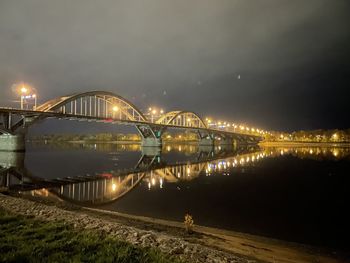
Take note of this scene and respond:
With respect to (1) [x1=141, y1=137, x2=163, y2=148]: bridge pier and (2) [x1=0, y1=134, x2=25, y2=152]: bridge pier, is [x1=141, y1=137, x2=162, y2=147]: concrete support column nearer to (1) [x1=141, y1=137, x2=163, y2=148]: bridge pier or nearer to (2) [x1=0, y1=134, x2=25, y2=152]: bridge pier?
(1) [x1=141, y1=137, x2=163, y2=148]: bridge pier

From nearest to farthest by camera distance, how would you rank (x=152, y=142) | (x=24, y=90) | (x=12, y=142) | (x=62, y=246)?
1. (x=62, y=246)
2. (x=12, y=142)
3. (x=24, y=90)
4. (x=152, y=142)

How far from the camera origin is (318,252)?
8352 mm

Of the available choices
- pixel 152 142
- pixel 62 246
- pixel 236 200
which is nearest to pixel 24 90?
pixel 152 142

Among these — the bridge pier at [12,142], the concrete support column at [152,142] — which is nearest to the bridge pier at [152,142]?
the concrete support column at [152,142]

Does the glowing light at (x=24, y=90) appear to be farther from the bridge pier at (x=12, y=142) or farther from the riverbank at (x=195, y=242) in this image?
the riverbank at (x=195, y=242)

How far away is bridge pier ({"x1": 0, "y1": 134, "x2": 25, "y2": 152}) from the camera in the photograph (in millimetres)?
47000

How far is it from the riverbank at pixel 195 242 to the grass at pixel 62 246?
0.36 m

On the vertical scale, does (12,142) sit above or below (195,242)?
above

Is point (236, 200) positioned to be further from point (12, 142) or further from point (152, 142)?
point (152, 142)

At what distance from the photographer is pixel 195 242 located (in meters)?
7.50

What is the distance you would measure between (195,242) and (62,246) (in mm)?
3668

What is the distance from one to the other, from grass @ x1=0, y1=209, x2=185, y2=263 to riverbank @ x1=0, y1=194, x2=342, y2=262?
355 mm

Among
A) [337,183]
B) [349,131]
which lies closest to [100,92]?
[337,183]

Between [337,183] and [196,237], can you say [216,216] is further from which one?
[337,183]
